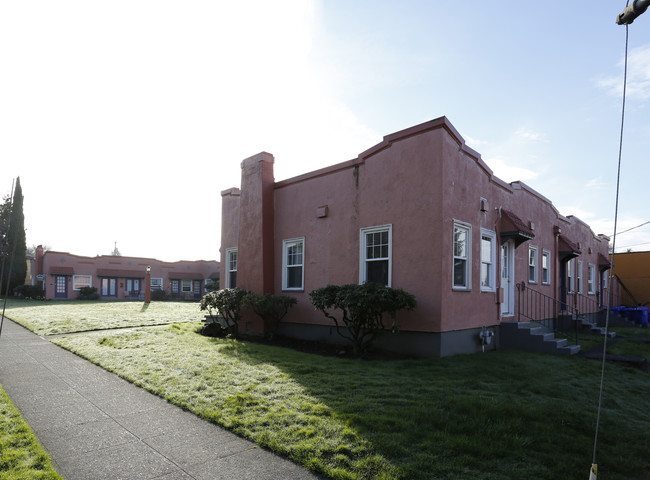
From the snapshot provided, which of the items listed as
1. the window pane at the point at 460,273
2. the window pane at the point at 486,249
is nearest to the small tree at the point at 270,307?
the window pane at the point at 460,273

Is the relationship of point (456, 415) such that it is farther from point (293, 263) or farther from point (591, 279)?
point (591, 279)

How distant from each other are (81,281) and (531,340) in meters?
38.3

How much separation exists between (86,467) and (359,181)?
873 centimetres

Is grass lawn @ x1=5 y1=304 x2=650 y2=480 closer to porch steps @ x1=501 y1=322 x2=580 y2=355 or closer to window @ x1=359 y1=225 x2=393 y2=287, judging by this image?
porch steps @ x1=501 y1=322 x2=580 y2=355

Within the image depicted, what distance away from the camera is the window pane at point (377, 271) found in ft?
33.9

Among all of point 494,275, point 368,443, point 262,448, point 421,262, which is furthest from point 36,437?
point 494,275

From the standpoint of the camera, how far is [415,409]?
5.09 m

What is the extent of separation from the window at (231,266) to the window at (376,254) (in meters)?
6.46

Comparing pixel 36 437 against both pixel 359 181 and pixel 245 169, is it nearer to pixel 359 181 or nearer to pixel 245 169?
pixel 359 181

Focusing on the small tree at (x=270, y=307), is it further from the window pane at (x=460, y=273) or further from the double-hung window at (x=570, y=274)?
the double-hung window at (x=570, y=274)

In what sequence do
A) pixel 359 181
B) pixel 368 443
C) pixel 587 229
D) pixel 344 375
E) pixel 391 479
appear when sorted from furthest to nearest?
pixel 587 229 < pixel 359 181 < pixel 344 375 < pixel 368 443 < pixel 391 479

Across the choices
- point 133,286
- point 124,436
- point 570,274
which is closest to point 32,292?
point 133,286

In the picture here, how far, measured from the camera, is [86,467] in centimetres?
371

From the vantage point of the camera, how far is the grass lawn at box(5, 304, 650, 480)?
12.7ft
